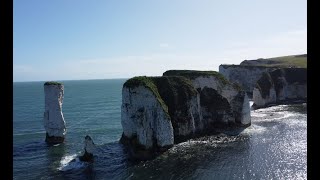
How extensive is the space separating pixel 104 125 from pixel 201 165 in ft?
130

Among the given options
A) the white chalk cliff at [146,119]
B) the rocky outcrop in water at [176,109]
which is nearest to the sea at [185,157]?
the rocky outcrop in water at [176,109]

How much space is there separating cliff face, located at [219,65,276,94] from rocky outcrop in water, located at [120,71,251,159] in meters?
57.7

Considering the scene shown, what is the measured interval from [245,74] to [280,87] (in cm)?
2419

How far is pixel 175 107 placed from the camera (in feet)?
206

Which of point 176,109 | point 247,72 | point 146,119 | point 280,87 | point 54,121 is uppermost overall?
point 247,72

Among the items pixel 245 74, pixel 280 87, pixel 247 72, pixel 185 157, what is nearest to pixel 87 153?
pixel 185 157

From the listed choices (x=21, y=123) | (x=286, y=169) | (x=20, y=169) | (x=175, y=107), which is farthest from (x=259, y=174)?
(x=21, y=123)

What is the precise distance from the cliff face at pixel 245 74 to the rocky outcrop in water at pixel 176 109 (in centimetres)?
5770

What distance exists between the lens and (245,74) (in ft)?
439

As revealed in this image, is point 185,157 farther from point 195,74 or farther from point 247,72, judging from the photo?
point 247,72

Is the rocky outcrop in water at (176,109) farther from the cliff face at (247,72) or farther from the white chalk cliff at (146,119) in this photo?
the cliff face at (247,72)

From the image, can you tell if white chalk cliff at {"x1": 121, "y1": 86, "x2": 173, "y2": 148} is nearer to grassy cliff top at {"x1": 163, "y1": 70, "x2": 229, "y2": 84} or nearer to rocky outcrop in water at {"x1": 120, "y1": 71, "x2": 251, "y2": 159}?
rocky outcrop in water at {"x1": 120, "y1": 71, "x2": 251, "y2": 159}

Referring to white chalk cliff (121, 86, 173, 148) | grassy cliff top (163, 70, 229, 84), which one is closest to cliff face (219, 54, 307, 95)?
grassy cliff top (163, 70, 229, 84)

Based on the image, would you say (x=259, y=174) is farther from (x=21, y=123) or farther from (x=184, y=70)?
(x=21, y=123)
